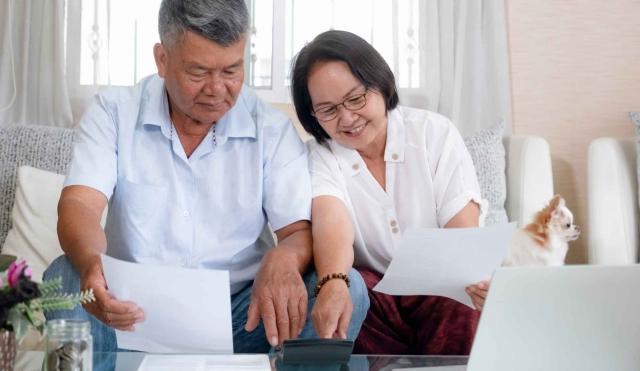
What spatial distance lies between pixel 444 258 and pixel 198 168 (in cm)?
63

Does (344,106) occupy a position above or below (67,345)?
above

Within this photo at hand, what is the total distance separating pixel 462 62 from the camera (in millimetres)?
3027

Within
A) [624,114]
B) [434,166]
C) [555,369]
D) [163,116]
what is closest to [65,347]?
[555,369]

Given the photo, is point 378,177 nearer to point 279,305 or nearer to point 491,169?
point 279,305

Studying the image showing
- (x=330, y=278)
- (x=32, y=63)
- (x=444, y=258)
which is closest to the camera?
(x=444, y=258)

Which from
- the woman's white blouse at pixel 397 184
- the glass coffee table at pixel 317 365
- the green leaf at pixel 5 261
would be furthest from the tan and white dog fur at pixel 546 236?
the green leaf at pixel 5 261

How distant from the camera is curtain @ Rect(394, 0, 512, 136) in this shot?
3.02m

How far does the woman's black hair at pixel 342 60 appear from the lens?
1976mm

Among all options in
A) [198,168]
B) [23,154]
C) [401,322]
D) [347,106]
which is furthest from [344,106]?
[23,154]

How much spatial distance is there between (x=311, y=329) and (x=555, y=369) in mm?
509

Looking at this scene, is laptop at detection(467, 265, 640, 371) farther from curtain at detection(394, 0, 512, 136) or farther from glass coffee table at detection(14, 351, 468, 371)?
curtain at detection(394, 0, 512, 136)

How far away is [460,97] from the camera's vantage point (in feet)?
9.96

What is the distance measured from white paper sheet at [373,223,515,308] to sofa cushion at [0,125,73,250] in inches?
47.7

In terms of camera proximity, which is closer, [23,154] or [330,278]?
[330,278]
